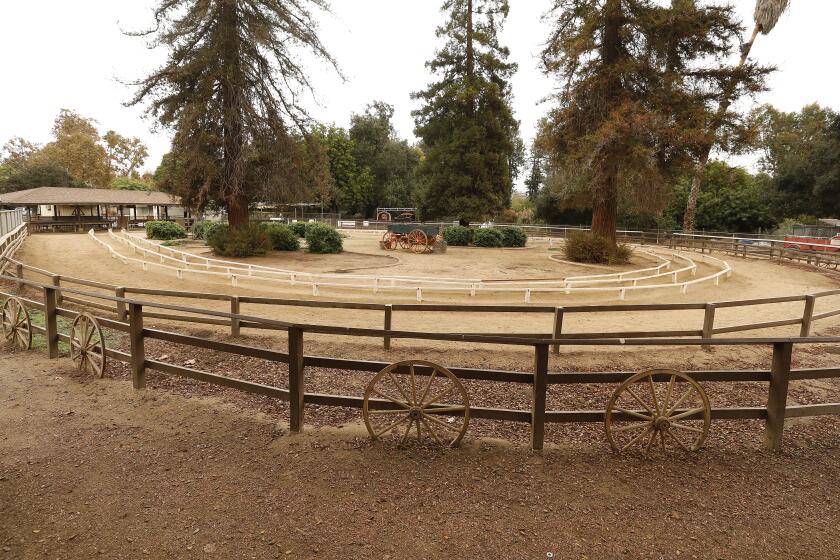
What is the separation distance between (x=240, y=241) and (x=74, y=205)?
31.3 m

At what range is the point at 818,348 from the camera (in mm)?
8133

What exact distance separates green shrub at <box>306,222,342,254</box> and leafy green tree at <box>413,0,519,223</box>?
12831mm

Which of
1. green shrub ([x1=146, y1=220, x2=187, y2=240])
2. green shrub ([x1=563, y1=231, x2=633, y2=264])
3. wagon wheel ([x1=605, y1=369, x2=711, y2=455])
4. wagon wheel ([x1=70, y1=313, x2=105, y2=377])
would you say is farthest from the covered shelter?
wagon wheel ([x1=605, y1=369, x2=711, y2=455])

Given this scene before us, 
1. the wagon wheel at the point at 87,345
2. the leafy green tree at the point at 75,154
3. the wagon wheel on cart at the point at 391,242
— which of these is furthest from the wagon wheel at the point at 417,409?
the leafy green tree at the point at 75,154

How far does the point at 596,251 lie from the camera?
72.6 ft

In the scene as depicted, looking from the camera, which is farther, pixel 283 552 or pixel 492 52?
pixel 492 52

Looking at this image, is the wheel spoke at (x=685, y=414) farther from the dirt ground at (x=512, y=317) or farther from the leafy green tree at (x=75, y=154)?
the leafy green tree at (x=75, y=154)

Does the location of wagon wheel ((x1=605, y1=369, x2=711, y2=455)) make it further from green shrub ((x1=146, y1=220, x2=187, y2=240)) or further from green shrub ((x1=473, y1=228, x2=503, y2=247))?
green shrub ((x1=146, y1=220, x2=187, y2=240))

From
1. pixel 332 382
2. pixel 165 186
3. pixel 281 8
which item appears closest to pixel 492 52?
pixel 281 8

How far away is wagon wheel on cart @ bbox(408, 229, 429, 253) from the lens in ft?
85.5

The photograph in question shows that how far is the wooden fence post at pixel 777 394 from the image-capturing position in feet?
12.5

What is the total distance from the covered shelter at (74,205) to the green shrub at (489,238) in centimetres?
2204

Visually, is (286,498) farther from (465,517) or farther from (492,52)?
(492,52)

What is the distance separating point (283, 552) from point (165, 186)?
75.2 feet
